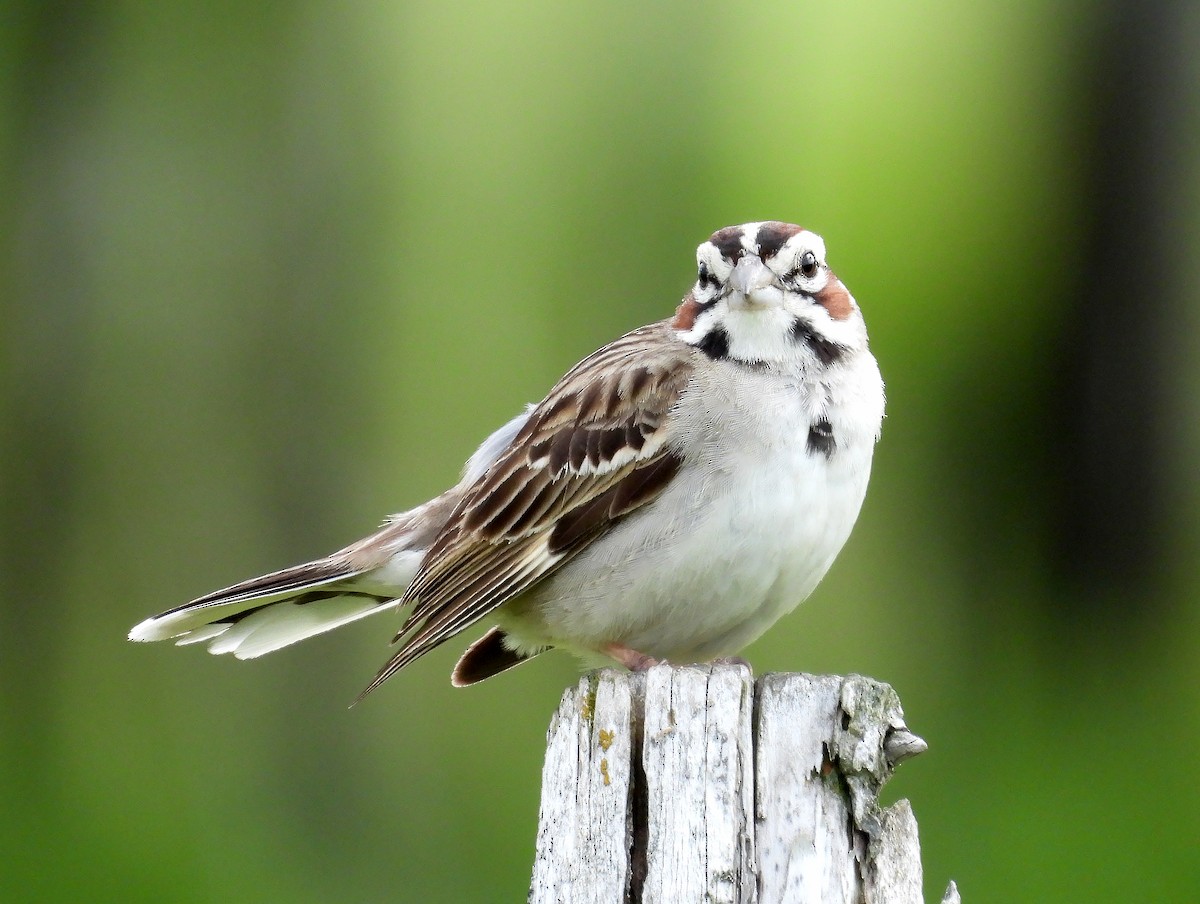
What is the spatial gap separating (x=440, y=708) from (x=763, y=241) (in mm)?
8118

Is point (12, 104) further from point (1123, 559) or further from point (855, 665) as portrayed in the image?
point (1123, 559)

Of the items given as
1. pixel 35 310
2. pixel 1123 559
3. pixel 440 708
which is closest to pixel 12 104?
pixel 35 310

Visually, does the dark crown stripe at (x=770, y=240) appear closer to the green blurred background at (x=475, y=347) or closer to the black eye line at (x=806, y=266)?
the black eye line at (x=806, y=266)

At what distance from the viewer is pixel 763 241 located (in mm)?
5648

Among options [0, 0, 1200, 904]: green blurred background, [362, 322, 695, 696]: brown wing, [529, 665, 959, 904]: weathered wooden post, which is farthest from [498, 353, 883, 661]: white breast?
[0, 0, 1200, 904]: green blurred background

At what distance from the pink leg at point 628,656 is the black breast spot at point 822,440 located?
1029 mm

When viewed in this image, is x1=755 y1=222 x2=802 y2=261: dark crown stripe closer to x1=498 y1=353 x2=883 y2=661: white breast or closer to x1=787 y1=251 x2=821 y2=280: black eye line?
x1=787 y1=251 x2=821 y2=280: black eye line

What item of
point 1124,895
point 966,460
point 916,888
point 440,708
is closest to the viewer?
point 916,888

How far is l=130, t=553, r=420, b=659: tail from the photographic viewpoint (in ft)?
21.1

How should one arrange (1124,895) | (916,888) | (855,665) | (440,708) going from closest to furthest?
1. (916,888)
2. (1124,895)
3. (855,665)
4. (440,708)

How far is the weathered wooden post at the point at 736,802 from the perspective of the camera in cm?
397

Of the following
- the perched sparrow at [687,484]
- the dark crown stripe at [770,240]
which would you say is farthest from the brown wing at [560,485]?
the dark crown stripe at [770,240]

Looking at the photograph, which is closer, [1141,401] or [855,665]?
[855,665]

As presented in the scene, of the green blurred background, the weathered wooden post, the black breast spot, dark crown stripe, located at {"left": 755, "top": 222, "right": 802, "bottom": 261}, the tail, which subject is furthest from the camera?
the green blurred background
